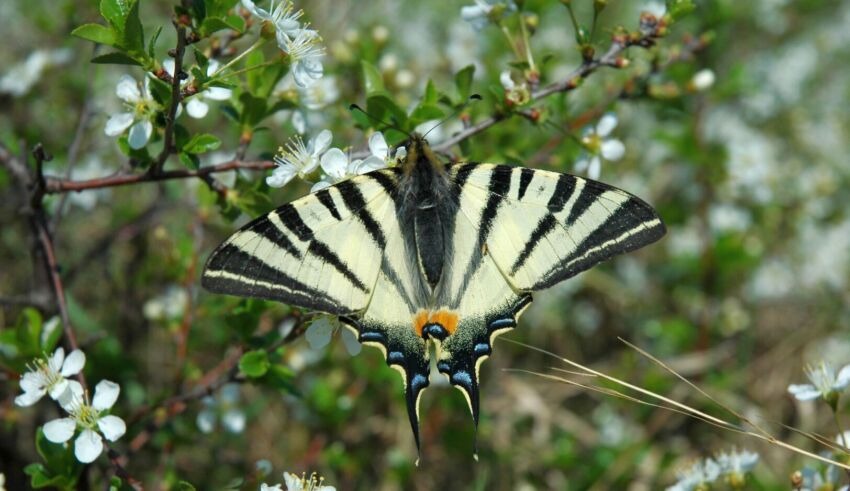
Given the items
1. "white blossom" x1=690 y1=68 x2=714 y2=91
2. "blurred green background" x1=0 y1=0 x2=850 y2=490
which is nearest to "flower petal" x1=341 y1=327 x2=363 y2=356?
"blurred green background" x1=0 y1=0 x2=850 y2=490

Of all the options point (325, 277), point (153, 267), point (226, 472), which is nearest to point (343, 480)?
point (226, 472)

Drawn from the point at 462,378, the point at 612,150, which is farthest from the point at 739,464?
the point at 612,150

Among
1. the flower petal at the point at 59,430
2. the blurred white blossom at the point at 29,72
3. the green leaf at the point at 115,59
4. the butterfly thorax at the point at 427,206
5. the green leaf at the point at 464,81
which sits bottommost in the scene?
the blurred white blossom at the point at 29,72

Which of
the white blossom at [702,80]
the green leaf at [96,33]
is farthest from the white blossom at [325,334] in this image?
the white blossom at [702,80]

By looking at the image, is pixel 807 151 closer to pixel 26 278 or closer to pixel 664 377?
pixel 664 377

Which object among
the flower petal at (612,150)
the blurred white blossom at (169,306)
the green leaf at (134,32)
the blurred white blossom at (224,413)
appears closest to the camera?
the green leaf at (134,32)

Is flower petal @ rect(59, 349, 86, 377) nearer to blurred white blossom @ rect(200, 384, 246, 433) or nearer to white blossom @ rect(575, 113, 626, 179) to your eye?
blurred white blossom @ rect(200, 384, 246, 433)

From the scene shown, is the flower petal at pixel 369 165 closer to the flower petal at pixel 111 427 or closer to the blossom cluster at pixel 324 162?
the blossom cluster at pixel 324 162
